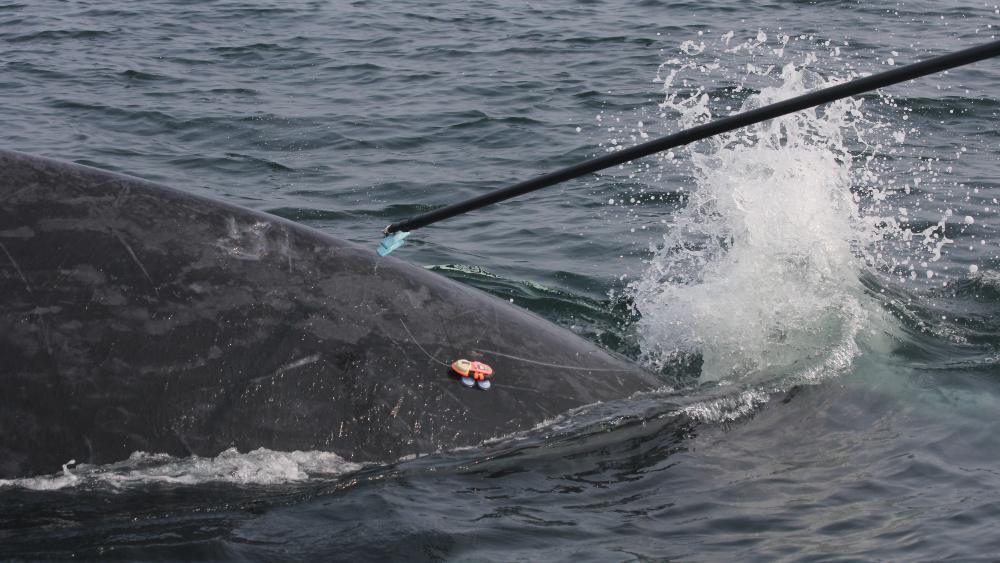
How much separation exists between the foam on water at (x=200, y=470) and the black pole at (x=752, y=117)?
0.98 metres

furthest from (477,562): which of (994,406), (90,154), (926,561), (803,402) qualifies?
(90,154)

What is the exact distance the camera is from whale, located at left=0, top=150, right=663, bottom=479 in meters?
3.50

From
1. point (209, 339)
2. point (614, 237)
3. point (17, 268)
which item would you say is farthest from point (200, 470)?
point (614, 237)

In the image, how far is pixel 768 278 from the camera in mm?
6539

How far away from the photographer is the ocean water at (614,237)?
3887 millimetres

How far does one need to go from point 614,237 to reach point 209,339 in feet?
17.5

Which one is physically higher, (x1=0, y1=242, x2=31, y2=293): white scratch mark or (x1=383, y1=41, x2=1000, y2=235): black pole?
(x1=383, y1=41, x2=1000, y2=235): black pole

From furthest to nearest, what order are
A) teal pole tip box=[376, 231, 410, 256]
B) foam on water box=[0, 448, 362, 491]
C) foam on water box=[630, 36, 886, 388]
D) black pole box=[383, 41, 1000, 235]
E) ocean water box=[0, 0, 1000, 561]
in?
1. foam on water box=[630, 36, 886, 388]
2. teal pole tip box=[376, 231, 410, 256]
3. ocean water box=[0, 0, 1000, 561]
4. foam on water box=[0, 448, 362, 491]
5. black pole box=[383, 41, 1000, 235]

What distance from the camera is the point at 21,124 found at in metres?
11.1

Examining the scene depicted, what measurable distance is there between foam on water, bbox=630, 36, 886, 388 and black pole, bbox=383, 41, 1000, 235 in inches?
67.1

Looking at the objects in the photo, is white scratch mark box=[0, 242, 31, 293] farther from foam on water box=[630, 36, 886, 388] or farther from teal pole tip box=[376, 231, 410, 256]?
foam on water box=[630, 36, 886, 388]

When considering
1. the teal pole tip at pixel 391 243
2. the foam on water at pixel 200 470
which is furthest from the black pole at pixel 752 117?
the foam on water at pixel 200 470

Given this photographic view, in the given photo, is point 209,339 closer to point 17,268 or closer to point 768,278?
point 17,268

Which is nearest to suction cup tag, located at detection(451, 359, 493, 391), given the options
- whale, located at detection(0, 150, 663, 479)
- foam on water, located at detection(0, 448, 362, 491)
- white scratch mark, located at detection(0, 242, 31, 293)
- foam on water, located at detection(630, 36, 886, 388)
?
whale, located at detection(0, 150, 663, 479)
